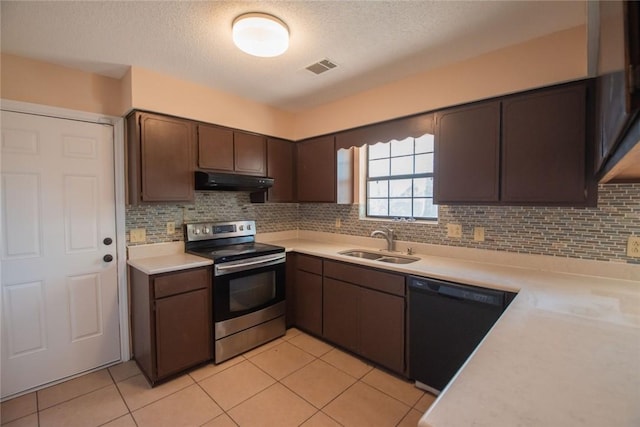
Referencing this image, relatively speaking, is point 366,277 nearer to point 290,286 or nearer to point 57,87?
point 290,286

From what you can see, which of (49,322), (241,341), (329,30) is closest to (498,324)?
(329,30)

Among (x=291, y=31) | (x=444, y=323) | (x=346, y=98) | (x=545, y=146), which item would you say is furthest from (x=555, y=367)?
(x=346, y=98)

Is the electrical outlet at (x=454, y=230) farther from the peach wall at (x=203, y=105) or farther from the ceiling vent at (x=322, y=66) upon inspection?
the peach wall at (x=203, y=105)

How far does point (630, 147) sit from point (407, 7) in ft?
4.51

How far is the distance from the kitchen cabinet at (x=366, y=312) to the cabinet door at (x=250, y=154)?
124 cm

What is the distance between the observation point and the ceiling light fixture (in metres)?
1.64

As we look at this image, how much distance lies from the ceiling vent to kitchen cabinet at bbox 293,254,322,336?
5.45ft

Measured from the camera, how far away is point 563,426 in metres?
0.64

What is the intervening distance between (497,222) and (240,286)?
86.5 inches

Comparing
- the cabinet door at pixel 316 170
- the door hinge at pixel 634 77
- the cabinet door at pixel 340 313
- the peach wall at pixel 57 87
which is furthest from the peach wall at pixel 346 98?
the door hinge at pixel 634 77

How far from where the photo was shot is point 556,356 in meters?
0.93

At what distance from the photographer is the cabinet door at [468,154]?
2051 millimetres

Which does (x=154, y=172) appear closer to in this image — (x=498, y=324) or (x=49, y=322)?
(x=49, y=322)

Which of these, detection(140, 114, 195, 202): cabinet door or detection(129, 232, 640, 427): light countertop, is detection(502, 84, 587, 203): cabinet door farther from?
detection(140, 114, 195, 202): cabinet door
